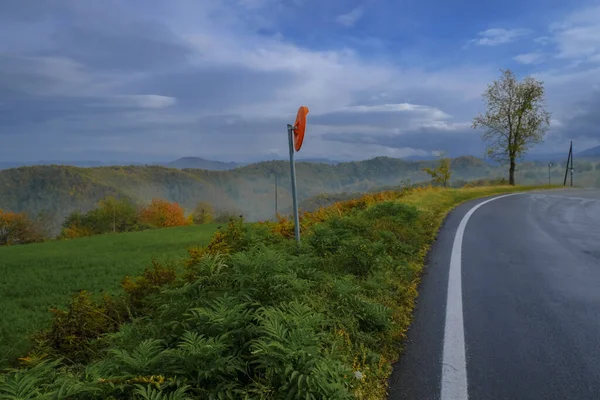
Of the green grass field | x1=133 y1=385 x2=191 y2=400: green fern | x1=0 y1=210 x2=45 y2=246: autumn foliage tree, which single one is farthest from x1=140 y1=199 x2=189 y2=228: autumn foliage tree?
x1=133 y1=385 x2=191 y2=400: green fern

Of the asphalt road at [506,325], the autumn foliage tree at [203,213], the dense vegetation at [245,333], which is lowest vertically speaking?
the autumn foliage tree at [203,213]

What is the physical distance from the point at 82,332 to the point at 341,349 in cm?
379

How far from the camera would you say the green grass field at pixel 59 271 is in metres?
7.92

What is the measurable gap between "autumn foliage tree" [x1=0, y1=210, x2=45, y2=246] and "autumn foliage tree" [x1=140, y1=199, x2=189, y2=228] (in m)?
16.6

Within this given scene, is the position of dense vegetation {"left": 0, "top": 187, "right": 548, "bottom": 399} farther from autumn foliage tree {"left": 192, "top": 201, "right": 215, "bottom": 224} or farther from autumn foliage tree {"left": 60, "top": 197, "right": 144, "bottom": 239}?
autumn foliage tree {"left": 192, "top": 201, "right": 215, "bottom": 224}

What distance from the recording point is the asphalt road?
139 inches

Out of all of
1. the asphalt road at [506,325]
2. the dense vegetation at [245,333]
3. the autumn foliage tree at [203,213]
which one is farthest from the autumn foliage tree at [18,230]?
the asphalt road at [506,325]

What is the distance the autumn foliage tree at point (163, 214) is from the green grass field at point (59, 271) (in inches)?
2225

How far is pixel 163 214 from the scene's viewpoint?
265 feet

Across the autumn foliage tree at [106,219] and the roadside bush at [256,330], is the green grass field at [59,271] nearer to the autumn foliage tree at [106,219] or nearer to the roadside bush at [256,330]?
the roadside bush at [256,330]

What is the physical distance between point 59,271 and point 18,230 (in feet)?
183

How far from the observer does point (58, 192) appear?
484 ft

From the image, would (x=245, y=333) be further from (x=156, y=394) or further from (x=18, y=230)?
(x=18, y=230)

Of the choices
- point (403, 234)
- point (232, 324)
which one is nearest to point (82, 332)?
point (232, 324)
